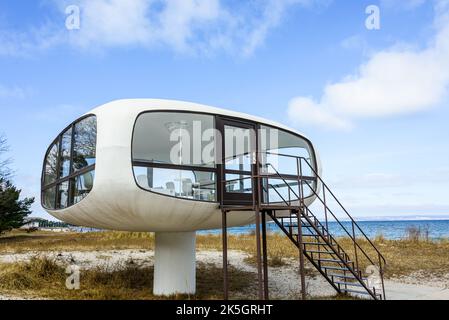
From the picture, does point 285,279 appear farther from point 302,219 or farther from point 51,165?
point 51,165

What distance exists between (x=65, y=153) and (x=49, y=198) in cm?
167

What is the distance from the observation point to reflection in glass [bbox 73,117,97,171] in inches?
285

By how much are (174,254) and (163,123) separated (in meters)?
3.02

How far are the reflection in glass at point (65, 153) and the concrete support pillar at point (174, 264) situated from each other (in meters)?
2.63

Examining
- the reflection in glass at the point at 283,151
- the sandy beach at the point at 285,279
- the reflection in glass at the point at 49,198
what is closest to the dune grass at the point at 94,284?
the sandy beach at the point at 285,279

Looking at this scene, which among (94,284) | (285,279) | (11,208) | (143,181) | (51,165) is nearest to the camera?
(143,181)

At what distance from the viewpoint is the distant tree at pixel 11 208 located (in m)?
24.2

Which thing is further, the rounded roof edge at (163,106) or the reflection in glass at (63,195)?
the reflection in glass at (63,195)

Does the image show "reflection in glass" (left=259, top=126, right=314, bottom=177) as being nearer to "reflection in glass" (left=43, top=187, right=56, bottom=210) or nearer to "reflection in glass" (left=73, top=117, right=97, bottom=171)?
"reflection in glass" (left=73, top=117, right=97, bottom=171)

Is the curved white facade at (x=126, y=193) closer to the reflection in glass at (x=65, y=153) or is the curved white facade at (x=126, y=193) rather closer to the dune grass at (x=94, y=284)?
the reflection in glass at (x=65, y=153)

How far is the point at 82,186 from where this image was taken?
754cm

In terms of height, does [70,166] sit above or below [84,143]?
below

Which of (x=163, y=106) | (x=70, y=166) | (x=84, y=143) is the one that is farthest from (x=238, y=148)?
(x=70, y=166)
